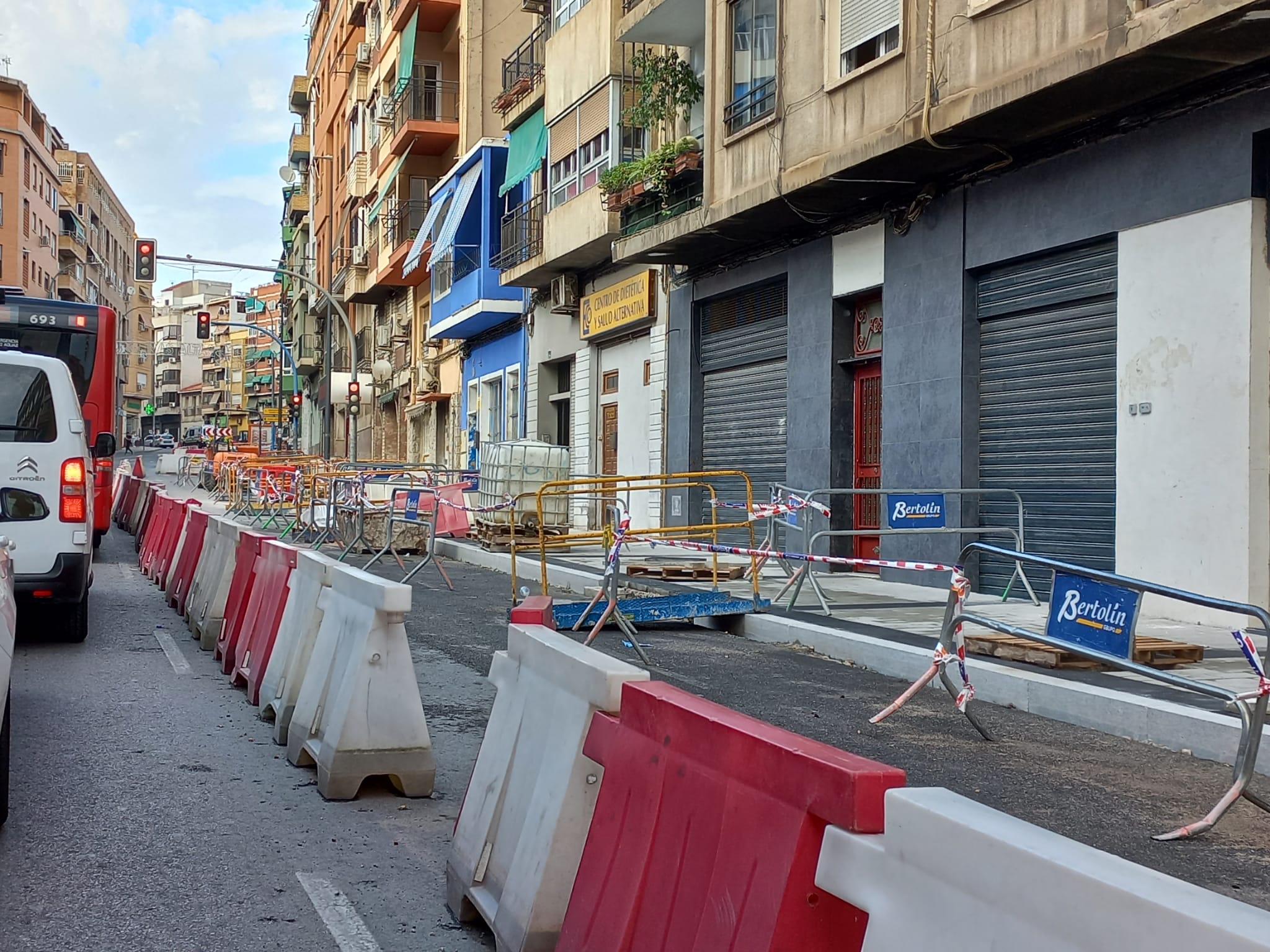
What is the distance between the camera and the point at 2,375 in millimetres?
9516

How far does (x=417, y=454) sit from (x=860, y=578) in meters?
28.9

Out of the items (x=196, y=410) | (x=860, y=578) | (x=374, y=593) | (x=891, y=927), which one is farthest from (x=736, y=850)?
(x=196, y=410)

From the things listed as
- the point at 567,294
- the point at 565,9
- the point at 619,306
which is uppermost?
the point at 565,9

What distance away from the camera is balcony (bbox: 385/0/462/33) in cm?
3703

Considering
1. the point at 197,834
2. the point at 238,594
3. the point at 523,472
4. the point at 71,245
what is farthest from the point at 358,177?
the point at 197,834

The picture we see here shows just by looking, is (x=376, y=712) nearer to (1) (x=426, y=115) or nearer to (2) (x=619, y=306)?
(2) (x=619, y=306)

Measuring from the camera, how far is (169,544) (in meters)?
14.6

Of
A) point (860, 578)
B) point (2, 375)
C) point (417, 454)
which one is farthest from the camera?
point (417, 454)

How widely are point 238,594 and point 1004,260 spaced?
330 inches

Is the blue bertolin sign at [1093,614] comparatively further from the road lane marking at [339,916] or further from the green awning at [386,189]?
the green awning at [386,189]

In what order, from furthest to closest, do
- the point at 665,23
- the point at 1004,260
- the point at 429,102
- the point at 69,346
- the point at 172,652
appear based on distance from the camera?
the point at 429,102
the point at 665,23
the point at 69,346
the point at 1004,260
the point at 172,652

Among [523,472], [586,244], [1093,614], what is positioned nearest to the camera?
[1093,614]

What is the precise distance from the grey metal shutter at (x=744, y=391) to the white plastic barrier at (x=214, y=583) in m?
8.95

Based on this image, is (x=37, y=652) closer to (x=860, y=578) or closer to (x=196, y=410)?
(x=860, y=578)
